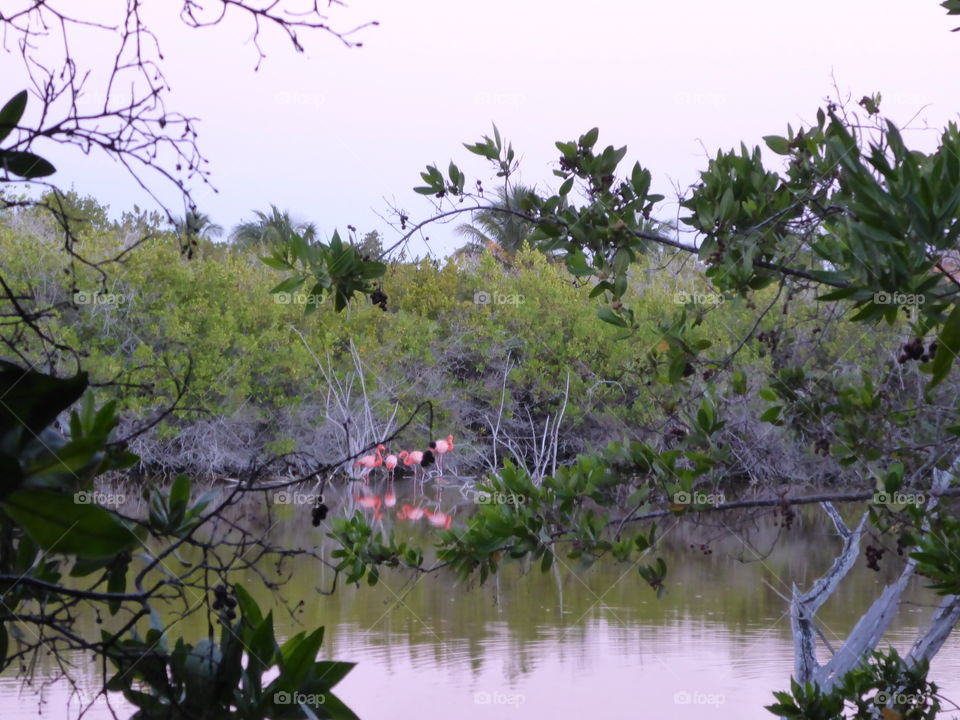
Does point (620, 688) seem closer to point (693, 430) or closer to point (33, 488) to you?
point (693, 430)

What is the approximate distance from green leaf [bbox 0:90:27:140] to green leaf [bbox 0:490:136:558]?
0.30 metres

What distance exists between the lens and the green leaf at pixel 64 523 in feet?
1.47

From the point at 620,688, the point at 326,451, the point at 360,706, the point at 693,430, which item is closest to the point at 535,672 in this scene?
the point at 620,688

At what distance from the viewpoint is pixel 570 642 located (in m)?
6.98

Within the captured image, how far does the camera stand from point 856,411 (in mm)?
1900

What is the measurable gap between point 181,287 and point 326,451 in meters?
3.08

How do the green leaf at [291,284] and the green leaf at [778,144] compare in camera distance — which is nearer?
A: the green leaf at [291,284]

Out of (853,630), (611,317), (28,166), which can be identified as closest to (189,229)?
(28,166)

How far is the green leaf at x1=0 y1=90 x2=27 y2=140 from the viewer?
646 mm

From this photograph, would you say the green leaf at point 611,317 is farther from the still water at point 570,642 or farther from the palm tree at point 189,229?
the still water at point 570,642

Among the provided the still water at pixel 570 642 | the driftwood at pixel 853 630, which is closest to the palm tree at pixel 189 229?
the driftwood at pixel 853 630

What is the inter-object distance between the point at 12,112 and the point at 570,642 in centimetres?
674

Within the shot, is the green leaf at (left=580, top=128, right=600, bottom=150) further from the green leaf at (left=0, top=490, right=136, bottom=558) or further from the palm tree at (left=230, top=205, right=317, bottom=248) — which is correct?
the palm tree at (left=230, top=205, right=317, bottom=248)

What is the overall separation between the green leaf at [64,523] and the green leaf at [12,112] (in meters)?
0.30
